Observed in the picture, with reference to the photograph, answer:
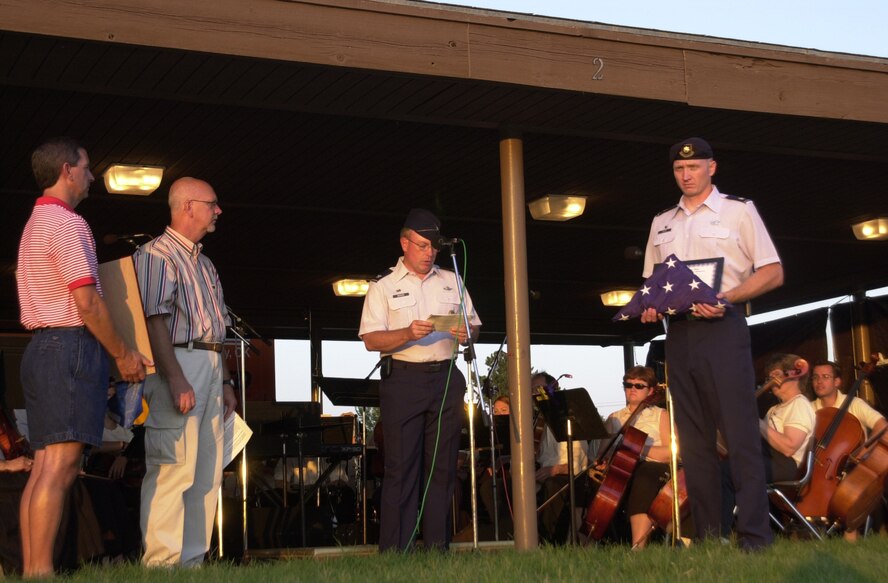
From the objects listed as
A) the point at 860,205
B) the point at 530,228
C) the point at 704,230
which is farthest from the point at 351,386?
Result: the point at 860,205

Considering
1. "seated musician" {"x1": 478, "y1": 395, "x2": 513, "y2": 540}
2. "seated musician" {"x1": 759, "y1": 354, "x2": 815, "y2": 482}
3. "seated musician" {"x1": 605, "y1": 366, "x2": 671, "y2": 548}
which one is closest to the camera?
"seated musician" {"x1": 759, "y1": 354, "x2": 815, "y2": 482}

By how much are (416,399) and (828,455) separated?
3.15 metres

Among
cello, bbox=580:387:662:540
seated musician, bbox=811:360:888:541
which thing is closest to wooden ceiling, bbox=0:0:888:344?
cello, bbox=580:387:662:540

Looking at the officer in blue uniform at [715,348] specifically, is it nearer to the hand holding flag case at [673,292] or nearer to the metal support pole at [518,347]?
the hand holding flag case at [673,292]

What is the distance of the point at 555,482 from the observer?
9.51m

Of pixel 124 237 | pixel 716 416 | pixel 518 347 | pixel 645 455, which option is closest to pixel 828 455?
pixel 645 455

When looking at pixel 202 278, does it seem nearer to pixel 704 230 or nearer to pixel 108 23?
pixel 108 23

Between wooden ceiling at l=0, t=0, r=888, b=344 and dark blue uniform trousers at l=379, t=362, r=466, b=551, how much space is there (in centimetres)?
130

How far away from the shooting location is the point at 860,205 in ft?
34.2

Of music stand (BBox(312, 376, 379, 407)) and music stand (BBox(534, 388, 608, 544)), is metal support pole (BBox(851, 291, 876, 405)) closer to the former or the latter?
music stand (BBox(534, 388, 608, 544))

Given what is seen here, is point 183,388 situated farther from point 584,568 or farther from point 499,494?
point 499,494

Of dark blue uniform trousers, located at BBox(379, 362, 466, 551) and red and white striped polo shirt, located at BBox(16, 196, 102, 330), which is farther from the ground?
red and white striped polo shirt, located at BBox(16, 196, 102, 330)

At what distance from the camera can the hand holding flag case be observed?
4992 mm

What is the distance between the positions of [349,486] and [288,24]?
28.0ft
